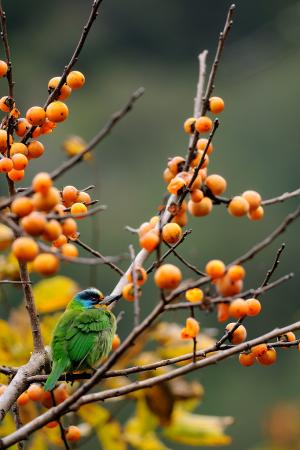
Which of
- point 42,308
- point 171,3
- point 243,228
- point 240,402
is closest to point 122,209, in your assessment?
point 243,228

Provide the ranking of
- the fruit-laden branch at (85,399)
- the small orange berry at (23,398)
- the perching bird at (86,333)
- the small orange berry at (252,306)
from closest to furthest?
the fruit-laden branch at (85,399) < the small orange berry at (252,306) < the small orange berry at (23,398) < the perching bird at (86,333)

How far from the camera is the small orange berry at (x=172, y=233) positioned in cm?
174

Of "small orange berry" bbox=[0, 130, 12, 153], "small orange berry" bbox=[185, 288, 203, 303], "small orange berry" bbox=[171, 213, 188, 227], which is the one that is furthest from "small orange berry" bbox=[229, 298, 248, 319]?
"small orange berry" bbox=[0, 130, 12, 153]

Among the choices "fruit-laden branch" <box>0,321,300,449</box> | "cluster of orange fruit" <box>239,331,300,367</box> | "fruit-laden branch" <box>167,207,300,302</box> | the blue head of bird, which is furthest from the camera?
the blue head of bird

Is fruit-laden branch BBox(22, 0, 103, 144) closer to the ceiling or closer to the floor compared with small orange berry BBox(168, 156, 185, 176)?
closer to the ceiling

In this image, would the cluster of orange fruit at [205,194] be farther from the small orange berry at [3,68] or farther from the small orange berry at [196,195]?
the small orange berry at [3,68]

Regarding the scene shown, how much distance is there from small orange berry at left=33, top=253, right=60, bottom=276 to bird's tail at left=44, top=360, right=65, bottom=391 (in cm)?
38

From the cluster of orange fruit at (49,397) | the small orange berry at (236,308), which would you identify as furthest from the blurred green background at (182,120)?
the small orange berry at (236,308)

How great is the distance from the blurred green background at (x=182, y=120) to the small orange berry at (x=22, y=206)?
8.78 feet

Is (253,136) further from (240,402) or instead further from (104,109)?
(240,402)

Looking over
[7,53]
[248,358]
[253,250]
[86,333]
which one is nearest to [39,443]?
[86,333]

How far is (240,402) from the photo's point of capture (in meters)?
18.9

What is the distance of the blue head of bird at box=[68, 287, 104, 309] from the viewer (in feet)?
7.85

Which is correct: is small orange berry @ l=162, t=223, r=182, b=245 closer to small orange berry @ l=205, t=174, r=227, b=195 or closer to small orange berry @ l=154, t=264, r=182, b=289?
small orange berry @ l=205, t=174, r=227, b=195
